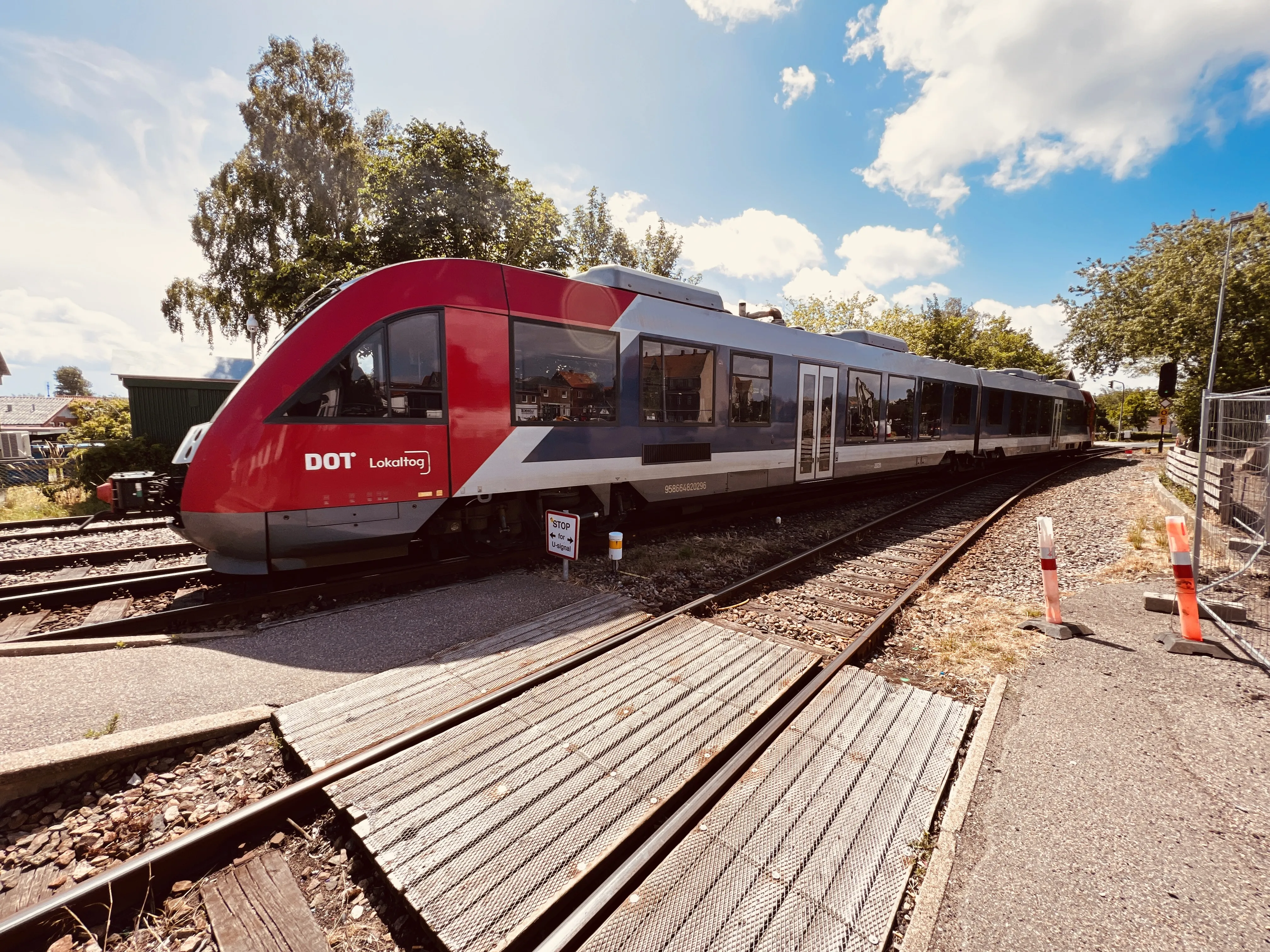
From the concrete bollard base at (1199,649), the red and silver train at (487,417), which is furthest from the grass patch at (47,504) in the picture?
the concrete bollard base at (1199,649)

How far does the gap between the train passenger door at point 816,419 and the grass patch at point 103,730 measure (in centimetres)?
909

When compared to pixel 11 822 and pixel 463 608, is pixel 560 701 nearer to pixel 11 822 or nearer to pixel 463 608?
pixel 463 608

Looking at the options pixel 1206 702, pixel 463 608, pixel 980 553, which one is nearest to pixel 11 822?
pixel 463 608

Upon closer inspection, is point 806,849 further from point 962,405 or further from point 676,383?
point 962,405

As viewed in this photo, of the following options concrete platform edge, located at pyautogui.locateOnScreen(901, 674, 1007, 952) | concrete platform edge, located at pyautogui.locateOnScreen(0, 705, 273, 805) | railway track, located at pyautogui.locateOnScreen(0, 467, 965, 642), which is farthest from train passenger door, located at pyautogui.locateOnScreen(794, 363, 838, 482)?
concrete platform edge, located at pyautogui.locateOnScreen(0, 705, 273, 805)

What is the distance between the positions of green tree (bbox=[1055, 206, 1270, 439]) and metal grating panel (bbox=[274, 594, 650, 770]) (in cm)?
1924

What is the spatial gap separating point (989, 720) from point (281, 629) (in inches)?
218

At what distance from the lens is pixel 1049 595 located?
505 centimetres

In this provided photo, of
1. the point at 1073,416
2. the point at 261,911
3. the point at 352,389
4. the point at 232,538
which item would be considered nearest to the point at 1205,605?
the point at 261,911

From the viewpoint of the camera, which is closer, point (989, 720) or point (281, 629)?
point (989, 720)

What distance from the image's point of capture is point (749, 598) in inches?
232

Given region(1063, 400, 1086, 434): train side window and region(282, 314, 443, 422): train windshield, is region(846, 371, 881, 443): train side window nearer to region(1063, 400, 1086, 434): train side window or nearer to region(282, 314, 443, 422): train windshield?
region(282, 314, 443, 422): train windshield

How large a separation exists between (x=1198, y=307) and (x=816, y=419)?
16.6m

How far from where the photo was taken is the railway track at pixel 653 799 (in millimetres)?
2115
